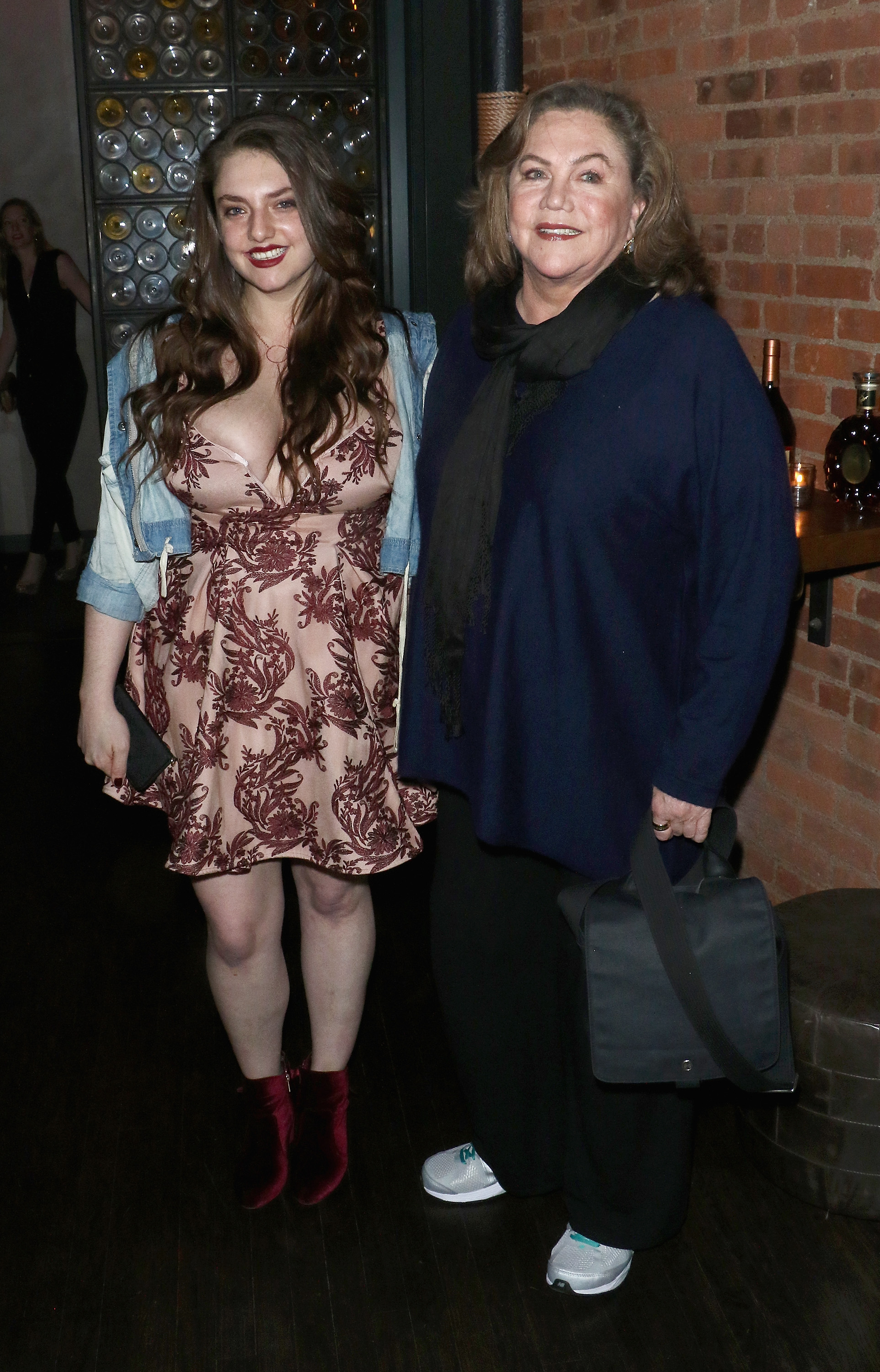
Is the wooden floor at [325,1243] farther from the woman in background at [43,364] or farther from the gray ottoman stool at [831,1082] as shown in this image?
the woman in background at [43,364]

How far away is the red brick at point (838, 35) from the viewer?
2.24 m

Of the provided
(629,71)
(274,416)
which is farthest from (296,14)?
(274,416)

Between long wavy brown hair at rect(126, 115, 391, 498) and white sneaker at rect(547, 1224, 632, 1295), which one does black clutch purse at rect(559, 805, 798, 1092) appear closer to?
white sneaker at rect(547, 1224, 632, 1295)

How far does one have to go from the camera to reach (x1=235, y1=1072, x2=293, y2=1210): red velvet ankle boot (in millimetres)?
2203

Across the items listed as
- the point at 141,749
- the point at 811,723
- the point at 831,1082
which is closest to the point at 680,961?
the point at 831,1082

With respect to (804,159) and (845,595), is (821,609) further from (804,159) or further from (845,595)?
(804,159)

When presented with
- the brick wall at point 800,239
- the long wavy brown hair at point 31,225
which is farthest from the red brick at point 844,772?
the long wavy brown hair at point 31,225

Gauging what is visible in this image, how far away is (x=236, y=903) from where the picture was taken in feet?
6.67

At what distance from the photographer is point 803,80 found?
2393 mm

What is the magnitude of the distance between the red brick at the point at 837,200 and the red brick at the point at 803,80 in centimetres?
Answer: 16

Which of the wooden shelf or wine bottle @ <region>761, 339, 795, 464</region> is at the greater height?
wine bottle @ <region>761, 339, 795, 464</region>

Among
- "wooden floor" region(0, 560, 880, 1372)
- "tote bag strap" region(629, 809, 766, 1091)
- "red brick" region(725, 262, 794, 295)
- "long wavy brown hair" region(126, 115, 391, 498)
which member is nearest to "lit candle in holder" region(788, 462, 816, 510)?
"red brick" region(725, 262, 794, 295)

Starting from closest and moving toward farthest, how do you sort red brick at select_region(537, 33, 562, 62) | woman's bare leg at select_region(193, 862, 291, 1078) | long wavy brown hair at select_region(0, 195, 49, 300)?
woman's bare leg at select_region(193, 862, 291, 1078)
red brick at select_region(537, 33, 562, 62)
long wavy brown hair at select_region(0, 195, 49, 300)

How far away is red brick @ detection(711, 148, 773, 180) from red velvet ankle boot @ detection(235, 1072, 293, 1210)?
1.92 m
